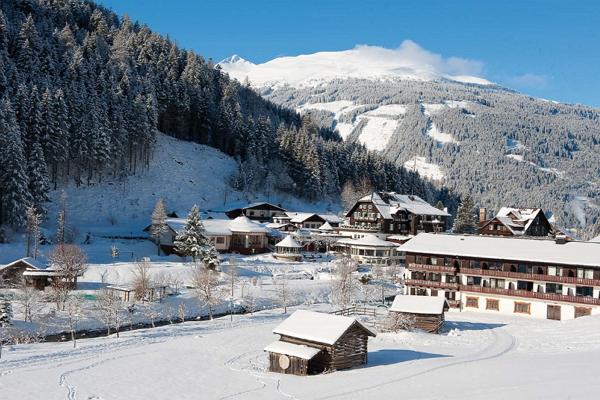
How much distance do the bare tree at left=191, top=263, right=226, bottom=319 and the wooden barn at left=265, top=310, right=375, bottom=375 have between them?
21.0 m

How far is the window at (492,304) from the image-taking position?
66.4m

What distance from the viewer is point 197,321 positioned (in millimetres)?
58844

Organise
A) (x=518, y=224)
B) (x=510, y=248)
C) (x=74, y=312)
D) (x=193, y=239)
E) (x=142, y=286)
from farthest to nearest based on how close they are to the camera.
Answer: (x=518, y=224)
(x=193, y=239)
(x=510, y=248)
(x=142, y=286)
(x=74, y=312)

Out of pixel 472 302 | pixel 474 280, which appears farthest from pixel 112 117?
pixel 472 302

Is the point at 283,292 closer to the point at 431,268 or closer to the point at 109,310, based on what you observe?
the point at 431,268

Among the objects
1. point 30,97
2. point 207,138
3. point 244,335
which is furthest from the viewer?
point 207,138

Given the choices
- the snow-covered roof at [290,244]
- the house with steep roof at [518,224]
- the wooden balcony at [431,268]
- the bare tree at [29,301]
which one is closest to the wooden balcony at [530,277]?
the wooden balcony at [431,268]

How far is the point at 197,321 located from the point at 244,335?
10.5 meters

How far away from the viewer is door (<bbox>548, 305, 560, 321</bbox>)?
62875mm

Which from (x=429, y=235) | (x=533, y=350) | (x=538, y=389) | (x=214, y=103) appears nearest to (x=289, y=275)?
(x=429, y=235)

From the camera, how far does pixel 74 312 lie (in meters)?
55.2

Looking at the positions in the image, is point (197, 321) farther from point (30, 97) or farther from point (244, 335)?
point (30, 97)

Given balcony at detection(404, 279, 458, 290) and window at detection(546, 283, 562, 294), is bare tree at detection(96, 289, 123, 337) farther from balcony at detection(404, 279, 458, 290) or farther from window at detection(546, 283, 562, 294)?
window at detection(546, 283, 562, 294)

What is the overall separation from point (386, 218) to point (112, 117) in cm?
5284
